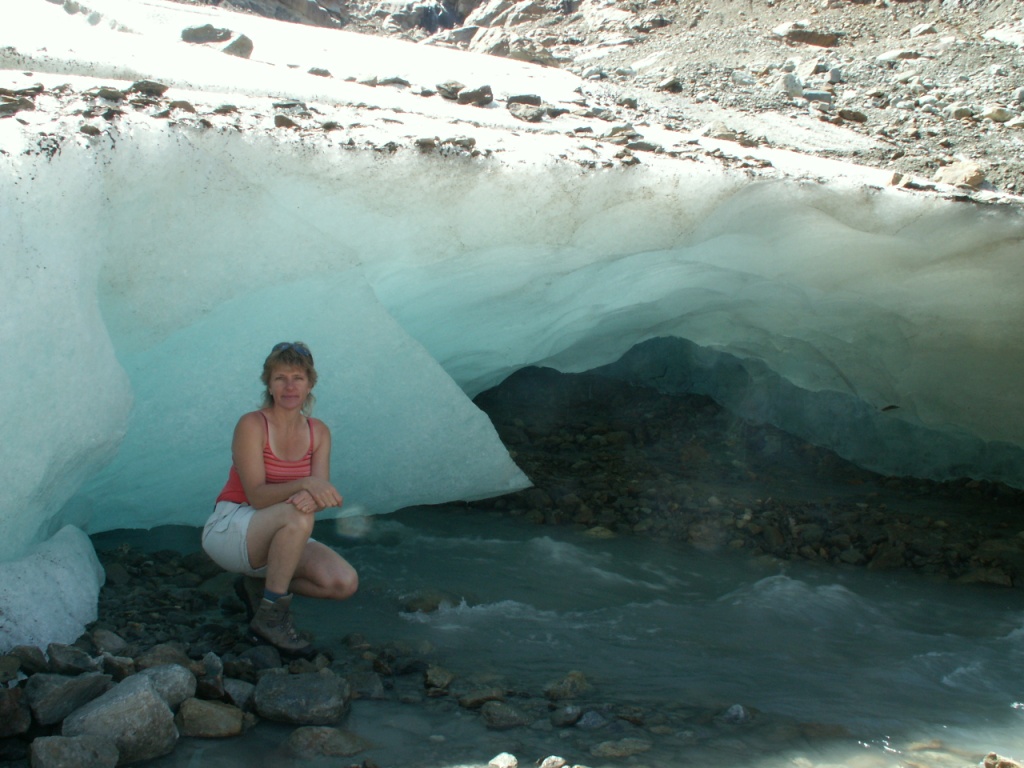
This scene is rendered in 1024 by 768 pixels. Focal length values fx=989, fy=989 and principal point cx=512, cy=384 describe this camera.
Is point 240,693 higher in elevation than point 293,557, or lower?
lower

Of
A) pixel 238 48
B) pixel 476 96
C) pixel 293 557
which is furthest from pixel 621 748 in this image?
pixel 238 48

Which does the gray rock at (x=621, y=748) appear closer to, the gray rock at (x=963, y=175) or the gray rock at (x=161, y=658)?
the gray rock at (x=161, y=658)

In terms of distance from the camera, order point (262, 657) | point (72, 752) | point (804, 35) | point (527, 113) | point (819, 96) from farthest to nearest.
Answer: point (804, 35)
point (819, 96)
point (527, 113)
point (262, 657)
point (72, 752)

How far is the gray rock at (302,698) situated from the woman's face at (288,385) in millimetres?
756

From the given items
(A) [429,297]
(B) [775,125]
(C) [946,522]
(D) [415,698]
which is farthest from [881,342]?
(D) [415,698]

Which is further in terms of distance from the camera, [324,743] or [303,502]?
[303,502]

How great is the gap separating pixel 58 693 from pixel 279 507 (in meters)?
0.73

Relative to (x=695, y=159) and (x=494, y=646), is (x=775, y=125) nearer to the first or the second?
(x=695, y=159)

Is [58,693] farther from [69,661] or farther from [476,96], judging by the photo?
[476,96]

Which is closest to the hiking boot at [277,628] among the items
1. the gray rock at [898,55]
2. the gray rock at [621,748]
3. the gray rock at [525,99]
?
the gray rock at [621,748]

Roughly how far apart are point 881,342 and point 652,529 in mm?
1335

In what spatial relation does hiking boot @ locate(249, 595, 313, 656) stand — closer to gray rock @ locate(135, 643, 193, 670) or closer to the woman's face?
gray rock @ locate(135, 643, 193, 670)

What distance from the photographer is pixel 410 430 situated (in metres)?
3.57

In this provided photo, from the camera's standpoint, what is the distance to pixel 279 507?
2.63 metres
